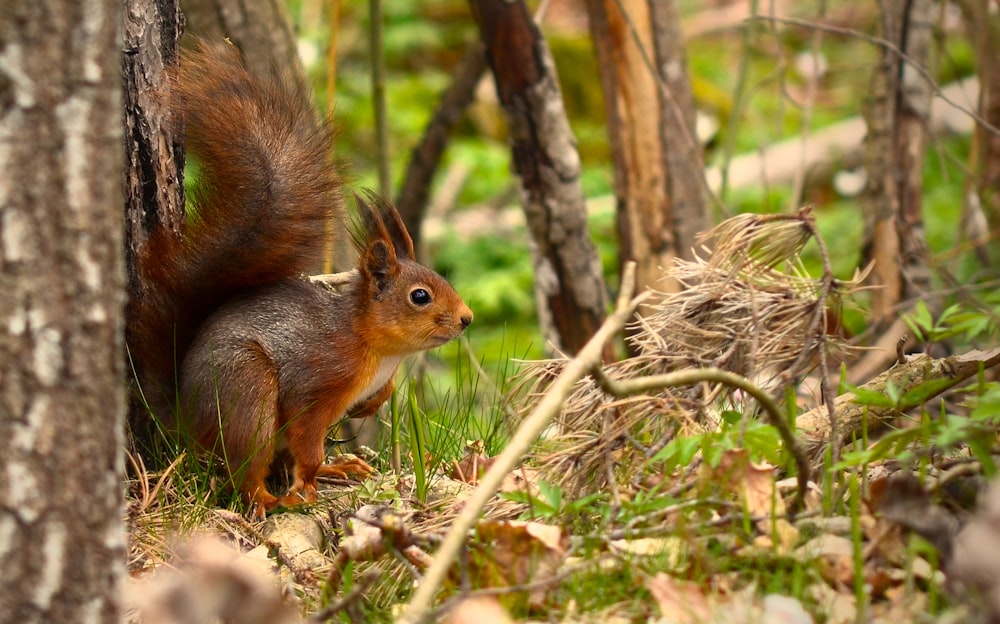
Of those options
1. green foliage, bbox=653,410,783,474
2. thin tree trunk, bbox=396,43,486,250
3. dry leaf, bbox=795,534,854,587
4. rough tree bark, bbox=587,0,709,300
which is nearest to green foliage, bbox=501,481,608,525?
green foliage, bbox=653,410,783,474

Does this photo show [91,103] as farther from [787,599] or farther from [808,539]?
[808,539]

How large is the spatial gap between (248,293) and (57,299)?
1.32 m

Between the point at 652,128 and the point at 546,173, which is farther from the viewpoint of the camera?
the point at 652,128

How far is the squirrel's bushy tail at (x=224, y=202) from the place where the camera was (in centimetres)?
275

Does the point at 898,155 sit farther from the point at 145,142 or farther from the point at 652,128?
the point at 145,142

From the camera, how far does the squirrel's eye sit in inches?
124

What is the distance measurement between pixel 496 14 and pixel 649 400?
95.9 inches

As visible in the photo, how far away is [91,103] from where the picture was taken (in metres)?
1.56

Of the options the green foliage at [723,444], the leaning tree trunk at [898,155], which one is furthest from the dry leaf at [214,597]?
the leaning tree trunk at [898,155]

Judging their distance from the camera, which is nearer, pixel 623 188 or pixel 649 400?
pixel 649 400

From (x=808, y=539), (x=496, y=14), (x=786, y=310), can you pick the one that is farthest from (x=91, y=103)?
(x=496, y=14)

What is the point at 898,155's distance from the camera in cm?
486

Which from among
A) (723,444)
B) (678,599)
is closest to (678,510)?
(723,444)

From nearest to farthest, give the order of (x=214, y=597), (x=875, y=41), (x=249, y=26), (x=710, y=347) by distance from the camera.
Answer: (x=214, y=597), (x=710, y=347), (x=875, y=41), (x=249, y=26)
